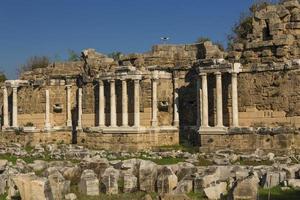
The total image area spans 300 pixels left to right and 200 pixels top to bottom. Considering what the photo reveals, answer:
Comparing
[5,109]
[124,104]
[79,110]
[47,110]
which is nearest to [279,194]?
[124,104]

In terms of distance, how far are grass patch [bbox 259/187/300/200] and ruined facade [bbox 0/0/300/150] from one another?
11.2m

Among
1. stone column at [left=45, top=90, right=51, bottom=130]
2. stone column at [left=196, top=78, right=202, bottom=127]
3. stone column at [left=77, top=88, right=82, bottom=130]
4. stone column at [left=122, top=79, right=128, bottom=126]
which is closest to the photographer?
stone column at [left=196, top=78, right=202, bottom=127]

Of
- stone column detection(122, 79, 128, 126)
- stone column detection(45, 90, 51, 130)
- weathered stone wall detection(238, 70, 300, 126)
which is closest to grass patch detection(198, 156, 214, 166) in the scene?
weathered stone wall detection(238, 70, 300, 126)

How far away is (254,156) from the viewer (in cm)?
2302

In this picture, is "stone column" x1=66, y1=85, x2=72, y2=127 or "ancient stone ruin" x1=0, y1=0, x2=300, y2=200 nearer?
"ancient stone ruin" x1=0, y1=0, x2=300, y2=200

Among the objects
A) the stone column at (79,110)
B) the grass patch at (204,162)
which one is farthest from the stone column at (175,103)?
the grass patch at (204,162)

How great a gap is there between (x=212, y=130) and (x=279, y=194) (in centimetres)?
1389

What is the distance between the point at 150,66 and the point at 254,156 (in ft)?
39.9

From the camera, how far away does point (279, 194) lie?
14.1 metres

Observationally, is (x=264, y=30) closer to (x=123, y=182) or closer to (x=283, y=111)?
(x=283, y=111)

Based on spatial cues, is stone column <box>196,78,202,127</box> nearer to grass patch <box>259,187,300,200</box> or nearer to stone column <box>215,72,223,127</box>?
stone column <box>215,72,223,127</box>

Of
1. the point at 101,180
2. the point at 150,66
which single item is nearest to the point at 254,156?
the point at 101,180

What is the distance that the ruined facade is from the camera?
86.8ft

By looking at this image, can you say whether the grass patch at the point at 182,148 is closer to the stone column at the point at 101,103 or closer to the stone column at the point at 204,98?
the stone column at the point at 204,98
